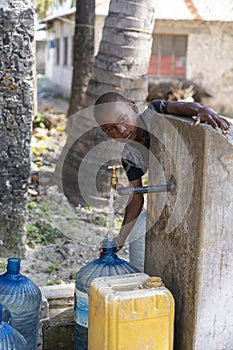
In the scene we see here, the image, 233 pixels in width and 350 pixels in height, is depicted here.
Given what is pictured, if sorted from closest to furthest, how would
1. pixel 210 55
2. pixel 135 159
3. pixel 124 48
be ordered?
pixel 135 159
pixel 124 48
pixel 210 55

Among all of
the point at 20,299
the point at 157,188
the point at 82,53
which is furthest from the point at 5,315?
the point at 82,53

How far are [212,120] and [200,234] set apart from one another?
0.54m

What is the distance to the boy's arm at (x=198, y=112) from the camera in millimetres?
2646

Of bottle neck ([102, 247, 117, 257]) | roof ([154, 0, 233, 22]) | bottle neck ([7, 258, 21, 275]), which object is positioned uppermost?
roof ([154, 0, 233, 22])

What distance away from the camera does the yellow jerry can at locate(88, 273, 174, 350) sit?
2.64 metres

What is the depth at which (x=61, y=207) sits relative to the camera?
726 cm

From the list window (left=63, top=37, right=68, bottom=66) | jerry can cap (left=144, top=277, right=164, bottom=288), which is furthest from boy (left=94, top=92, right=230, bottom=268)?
window (left=63, top=37, right=68, bottom=66)

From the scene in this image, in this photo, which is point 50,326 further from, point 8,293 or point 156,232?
point 156,232

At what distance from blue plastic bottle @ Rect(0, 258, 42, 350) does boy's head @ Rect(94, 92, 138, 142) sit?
0.92 metres

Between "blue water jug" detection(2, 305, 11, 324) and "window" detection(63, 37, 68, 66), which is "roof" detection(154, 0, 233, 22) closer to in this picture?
"window" detection(63, 37, 68, 66)

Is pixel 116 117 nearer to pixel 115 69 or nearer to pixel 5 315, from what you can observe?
pixel 5 315

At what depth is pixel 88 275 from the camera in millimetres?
3311

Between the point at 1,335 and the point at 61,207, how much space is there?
458 cm

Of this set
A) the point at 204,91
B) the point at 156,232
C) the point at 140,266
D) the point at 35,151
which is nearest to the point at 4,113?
the point at 140,266
